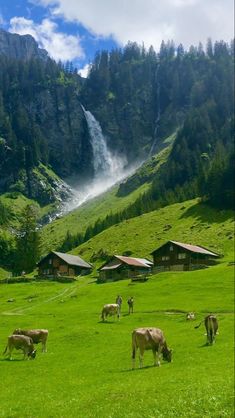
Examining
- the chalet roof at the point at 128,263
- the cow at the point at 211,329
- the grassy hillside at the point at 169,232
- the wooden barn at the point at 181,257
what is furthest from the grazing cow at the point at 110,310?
the grassy hillside at the point at 169,232

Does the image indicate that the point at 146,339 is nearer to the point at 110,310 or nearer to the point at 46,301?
the point at 110,310

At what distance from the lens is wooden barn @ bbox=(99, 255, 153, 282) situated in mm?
123625

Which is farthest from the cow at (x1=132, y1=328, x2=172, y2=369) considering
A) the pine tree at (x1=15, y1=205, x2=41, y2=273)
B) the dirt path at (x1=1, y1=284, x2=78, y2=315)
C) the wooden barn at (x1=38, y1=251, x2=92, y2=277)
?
the pine tree at (x1=15, y1=205, x2=41, y2=273)

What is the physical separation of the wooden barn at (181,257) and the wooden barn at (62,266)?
23.5 meters

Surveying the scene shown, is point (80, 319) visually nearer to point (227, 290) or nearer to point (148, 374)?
point (227, 290)

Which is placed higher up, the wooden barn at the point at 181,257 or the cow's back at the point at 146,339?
the wooden barn at the point at 181,257

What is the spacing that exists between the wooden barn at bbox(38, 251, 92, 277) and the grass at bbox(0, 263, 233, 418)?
6105 cm

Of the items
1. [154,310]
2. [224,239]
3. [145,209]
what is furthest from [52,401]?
[145,209]

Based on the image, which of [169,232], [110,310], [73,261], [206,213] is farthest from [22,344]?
[206,213]

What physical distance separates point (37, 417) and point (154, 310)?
4550 cm

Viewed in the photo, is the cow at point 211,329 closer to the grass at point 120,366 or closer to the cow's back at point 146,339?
the grass at point 120,366

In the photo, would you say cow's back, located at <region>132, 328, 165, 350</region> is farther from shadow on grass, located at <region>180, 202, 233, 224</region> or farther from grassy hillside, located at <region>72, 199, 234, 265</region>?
shadow on grass, located at <region>180, 202, 233, 224</region>

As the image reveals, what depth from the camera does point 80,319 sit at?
203 ft

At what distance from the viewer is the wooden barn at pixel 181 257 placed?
121125 mm
